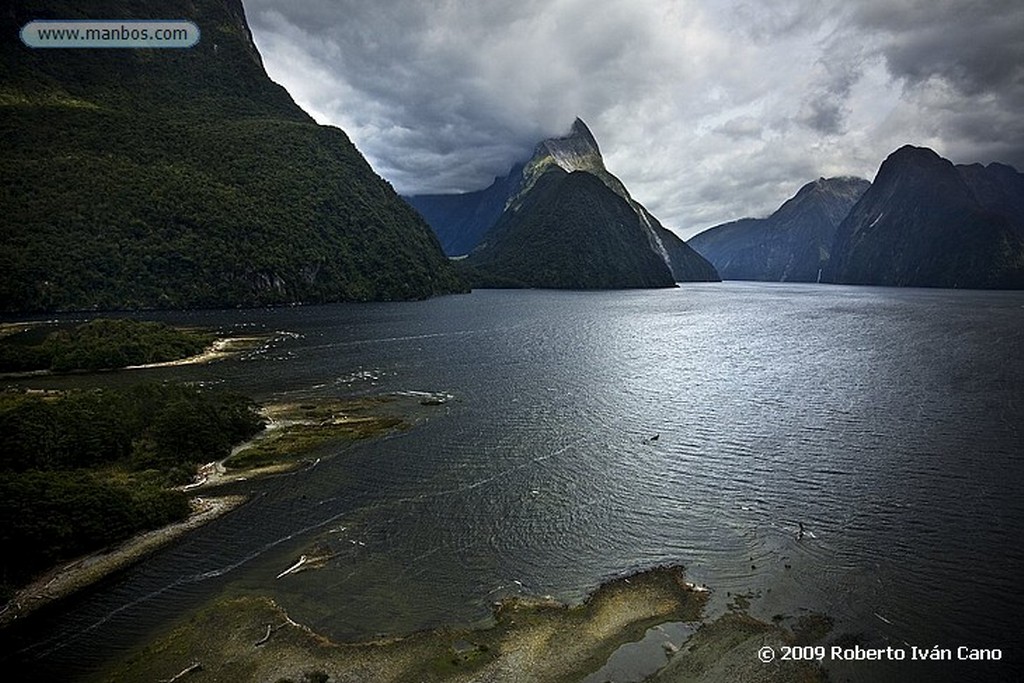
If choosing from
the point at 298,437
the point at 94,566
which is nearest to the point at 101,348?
the point at 298,437

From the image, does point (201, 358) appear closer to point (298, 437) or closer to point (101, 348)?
point (101, 348)

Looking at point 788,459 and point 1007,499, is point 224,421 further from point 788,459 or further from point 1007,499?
point 1007,499

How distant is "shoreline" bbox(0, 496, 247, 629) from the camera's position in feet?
75.6

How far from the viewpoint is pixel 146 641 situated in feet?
68.1

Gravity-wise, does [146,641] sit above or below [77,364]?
below

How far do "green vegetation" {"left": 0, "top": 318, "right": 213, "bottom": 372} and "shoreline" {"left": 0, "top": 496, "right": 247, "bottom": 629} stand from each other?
181 ft

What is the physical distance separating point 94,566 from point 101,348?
60892 mm

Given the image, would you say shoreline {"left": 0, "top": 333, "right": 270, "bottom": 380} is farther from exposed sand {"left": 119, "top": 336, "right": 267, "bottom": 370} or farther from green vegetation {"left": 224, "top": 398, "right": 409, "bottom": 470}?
green vegetation {"left": 224, "top": 398, "right": 409, "bottom": 470}

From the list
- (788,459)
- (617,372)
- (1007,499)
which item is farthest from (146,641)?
(617,372)

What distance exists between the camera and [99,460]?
37.3m

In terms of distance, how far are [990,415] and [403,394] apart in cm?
5586

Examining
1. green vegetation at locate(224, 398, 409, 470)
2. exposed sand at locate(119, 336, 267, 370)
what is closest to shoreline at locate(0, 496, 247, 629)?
green vegetation at locate(224, 398, 409, 470)

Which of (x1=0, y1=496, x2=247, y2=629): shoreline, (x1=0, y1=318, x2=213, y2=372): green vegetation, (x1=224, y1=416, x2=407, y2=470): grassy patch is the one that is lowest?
(x1=0, y1=496, x2=247, y2=629): shoreline

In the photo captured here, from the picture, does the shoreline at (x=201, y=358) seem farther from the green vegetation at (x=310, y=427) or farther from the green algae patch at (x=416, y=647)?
the green algae patch at (x=416, y=647)
